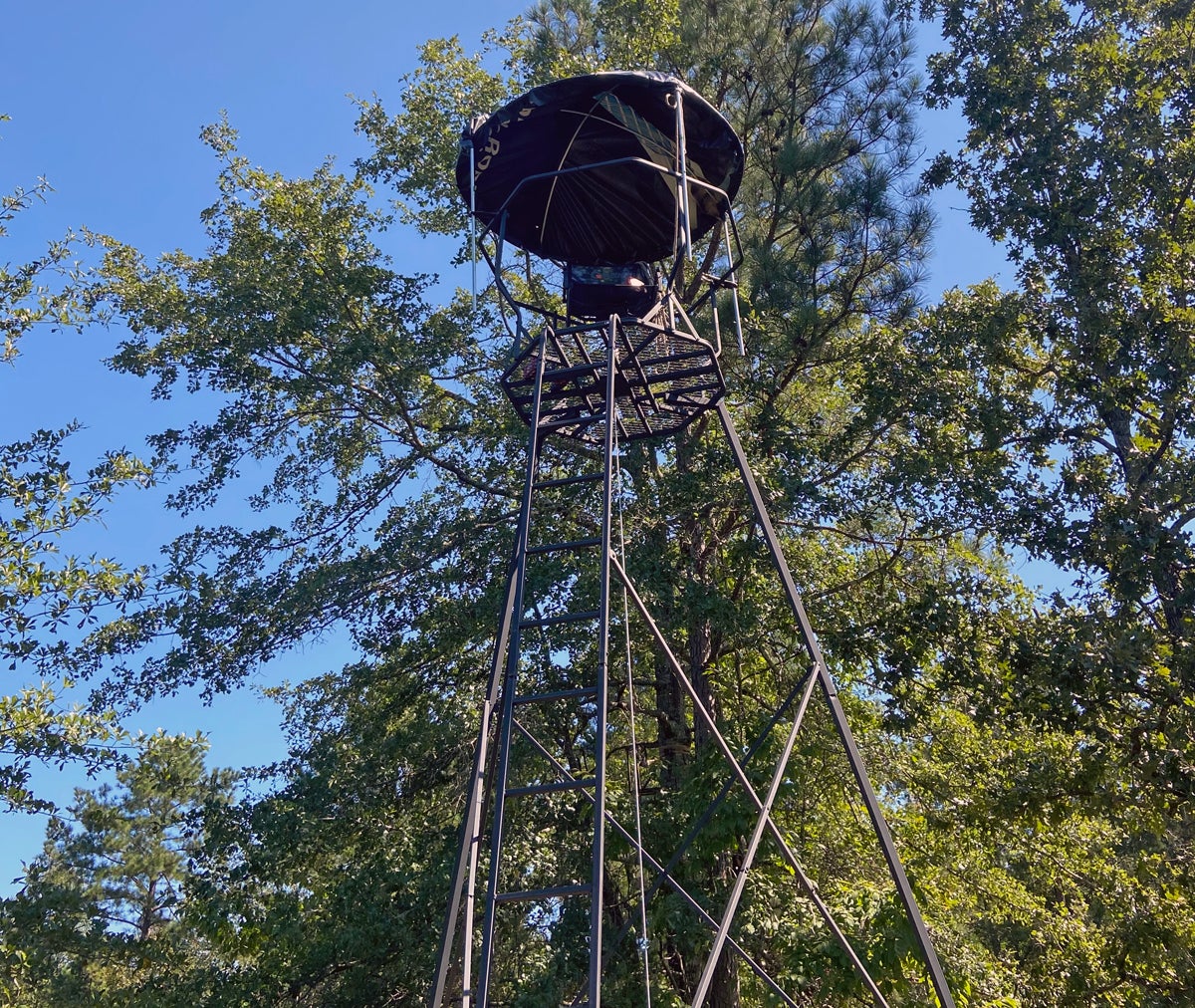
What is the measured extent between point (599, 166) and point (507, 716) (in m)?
2.58

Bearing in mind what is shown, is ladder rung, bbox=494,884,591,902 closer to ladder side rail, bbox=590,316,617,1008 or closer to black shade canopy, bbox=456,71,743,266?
ladder side rail, bbox=590,316,617,1008

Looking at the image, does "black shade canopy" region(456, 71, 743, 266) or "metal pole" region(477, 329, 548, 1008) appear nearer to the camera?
"metal pole" region(477, 329, 548, 1008)

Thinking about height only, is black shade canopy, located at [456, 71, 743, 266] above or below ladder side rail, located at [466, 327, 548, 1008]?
above

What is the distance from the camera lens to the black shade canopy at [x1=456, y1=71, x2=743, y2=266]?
198 inches

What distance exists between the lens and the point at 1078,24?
1011cm

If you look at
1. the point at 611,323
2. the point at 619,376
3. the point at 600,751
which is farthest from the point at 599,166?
the point at 600,751

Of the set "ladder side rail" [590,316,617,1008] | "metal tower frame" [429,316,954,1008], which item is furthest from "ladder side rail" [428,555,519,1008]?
"ladder side rail" [590,316,617,1008]

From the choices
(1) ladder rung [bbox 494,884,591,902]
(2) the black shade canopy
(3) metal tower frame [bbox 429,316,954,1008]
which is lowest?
(1) ladder rung [bbox 494,884,591,902]

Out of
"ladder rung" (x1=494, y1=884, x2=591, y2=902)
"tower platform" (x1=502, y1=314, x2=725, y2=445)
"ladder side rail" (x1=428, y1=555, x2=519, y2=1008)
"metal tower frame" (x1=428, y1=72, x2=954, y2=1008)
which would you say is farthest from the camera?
"tower platform" (x1=502, y1=314, x2=725, y2=445)

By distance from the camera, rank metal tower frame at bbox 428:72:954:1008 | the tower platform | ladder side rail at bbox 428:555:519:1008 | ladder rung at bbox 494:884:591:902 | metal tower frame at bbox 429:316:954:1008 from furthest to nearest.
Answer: the tower platform → metal tower frame at bbox 428:72:954:1008 → ladder side rail at bbox 428:555:519:1008 → metal tower frame at bbox 429:316:954:1008 → ladder rung at bbox 494:884:591:902

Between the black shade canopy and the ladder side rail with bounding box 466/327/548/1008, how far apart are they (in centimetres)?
92

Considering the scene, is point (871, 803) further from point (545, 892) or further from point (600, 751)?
point (545, 892)

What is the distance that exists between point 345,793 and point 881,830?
5869 mm

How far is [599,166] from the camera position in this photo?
16.2 feet
